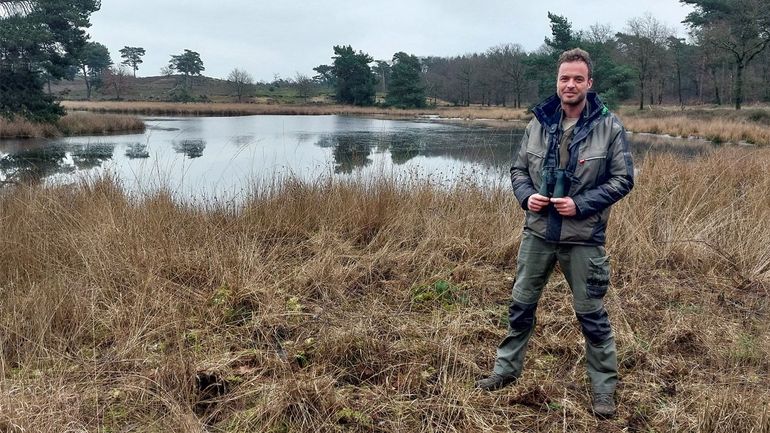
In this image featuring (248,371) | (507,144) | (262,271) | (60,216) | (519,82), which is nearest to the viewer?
(248,371)

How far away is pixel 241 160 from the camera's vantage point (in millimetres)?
10539

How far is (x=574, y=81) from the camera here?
195cm

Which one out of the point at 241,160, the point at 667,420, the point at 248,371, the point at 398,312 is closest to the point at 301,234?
the point at 398,312

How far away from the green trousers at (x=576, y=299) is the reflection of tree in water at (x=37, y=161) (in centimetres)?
952

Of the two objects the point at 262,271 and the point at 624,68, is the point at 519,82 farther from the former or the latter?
the point at 262,271

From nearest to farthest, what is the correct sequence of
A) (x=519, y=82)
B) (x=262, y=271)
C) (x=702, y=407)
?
1. (x=702, y=407)
2. (x=262, y=271)
3. (x=519, y=82)

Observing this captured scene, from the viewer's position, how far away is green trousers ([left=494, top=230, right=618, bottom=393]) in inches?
78.0

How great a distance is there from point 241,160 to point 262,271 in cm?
768

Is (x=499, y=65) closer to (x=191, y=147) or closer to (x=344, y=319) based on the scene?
(x=191, y=147)

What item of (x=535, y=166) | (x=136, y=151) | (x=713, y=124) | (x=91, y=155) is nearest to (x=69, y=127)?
(x=136, y=151)

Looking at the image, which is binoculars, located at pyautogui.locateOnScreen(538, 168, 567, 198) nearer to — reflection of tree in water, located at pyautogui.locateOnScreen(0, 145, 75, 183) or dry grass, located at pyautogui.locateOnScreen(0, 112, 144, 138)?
reflection of tree in water, located at pyautogui.locateOnScreen(0, 145, 75, 183)

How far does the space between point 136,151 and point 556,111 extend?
13.9m

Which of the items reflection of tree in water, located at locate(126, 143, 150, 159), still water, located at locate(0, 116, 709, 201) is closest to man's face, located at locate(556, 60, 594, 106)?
still water, located at locate(0, 116, 709, 201)

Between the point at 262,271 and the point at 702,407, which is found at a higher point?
the point at 262,271
